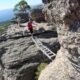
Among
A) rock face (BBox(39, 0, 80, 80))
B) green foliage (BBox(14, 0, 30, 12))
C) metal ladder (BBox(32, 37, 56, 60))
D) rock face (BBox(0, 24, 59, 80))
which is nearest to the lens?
rock face (BBox(39, 0, 80, 80))

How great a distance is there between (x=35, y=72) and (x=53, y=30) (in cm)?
859

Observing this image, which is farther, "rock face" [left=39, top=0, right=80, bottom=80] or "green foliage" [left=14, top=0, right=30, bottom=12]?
"green foliage" [left=14, top=0, right=30, bottom=12]

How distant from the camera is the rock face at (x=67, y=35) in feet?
60.8

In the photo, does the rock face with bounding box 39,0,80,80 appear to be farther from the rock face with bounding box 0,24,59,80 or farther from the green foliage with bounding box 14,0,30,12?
the green foliage with bounding box 14,0,30,12

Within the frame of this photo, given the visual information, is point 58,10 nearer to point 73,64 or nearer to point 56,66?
point 73,64

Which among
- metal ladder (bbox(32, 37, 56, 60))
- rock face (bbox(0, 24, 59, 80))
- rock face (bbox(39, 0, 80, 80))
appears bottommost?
rock face (bbox(0, 24, 59, 80))

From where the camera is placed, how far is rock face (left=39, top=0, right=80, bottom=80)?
60.8 feet

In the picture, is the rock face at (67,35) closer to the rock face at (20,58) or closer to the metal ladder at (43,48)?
the metal ladder at (43,48)

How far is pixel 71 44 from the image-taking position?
19672 millimetres

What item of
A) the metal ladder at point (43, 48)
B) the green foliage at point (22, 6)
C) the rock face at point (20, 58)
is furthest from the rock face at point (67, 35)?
the green foliage at point (22, 6)

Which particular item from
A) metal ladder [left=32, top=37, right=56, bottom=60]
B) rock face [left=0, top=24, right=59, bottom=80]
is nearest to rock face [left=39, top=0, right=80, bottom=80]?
metal ladder [left=32, top=37, right=56, bottom=60]

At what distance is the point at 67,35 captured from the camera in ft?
65.1

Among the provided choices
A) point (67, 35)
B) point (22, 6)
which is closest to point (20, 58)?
point (67, 35)

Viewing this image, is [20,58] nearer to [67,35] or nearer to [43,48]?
[43,48]
